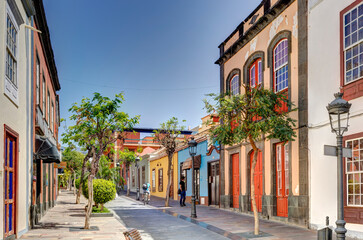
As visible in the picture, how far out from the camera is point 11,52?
1026cm

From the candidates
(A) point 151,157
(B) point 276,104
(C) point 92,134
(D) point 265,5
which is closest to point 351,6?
(B) point 276,104

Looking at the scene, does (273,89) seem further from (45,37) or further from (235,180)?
(45,37)

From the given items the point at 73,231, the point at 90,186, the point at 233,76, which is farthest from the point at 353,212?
the point at 233,76

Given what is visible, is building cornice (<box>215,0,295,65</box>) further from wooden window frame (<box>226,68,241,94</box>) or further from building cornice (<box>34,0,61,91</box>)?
building cornice (<box>34,0,61,91</box>)

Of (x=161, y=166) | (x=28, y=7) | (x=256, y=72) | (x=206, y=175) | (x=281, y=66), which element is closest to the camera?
(x=28, y=7)

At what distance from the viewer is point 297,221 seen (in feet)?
45.6

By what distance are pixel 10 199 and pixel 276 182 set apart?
9525 mm

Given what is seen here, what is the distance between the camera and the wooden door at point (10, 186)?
9.76 m

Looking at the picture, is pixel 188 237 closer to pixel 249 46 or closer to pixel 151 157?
pixel 249 46

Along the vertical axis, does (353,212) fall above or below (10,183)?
below

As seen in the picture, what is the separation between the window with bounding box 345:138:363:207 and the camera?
11.2 metres

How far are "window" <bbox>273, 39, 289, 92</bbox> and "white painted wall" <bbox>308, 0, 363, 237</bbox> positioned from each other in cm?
191

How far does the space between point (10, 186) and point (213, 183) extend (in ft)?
48.1

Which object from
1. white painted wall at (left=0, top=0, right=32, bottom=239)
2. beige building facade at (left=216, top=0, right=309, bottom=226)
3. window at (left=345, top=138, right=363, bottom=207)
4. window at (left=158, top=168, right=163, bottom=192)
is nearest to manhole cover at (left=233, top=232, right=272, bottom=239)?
beige building facade at (left=216, top=0, right=309, bottom=226)
